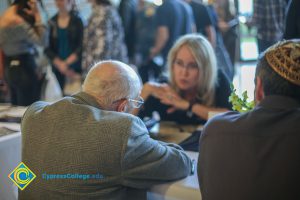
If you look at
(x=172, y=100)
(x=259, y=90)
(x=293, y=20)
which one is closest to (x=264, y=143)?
(x=259, y=90)

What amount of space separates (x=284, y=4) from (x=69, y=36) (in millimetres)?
1741

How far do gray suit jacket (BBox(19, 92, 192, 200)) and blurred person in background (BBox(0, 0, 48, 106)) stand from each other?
1.90m

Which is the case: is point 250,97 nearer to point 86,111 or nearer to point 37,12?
point 86,111

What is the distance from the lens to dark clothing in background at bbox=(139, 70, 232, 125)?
6.76ft

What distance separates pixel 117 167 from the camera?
112 cm

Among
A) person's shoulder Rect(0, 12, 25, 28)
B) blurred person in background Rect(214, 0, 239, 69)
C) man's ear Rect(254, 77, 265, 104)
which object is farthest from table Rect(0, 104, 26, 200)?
blurred person in background Rect(214, 0, 239, 69)

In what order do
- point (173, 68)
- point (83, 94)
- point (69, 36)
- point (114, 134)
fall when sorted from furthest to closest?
point (69, 36) → point (173, 68) → point (83, 94) → point (114, 134)

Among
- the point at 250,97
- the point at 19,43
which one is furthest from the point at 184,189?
the point at 19,43

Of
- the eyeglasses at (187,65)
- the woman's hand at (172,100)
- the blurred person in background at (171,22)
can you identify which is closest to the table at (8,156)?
the woman's hand at (172,100)

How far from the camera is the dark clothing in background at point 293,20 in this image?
1.96 m

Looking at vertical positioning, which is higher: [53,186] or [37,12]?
[37,12]

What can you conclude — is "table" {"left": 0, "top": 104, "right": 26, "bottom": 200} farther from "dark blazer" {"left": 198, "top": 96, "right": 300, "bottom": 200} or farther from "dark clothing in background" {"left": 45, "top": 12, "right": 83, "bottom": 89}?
"dark clothing in background" {"left": 45, "top": 12, "right": 83, "bottom": 89}

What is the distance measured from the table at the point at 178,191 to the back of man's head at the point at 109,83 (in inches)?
12.9

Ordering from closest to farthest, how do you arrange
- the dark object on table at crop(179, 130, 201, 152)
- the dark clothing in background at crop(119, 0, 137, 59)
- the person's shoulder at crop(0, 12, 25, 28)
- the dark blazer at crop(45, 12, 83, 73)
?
the dark object on table at crop(179, 130, 201, 152)
the person's shoulder at crop(0, 12, 25, 28)
the dark blazer at crop(45, 12, 83, 73)
the dark clothing in background at crop(119, 0, 137, 59)
